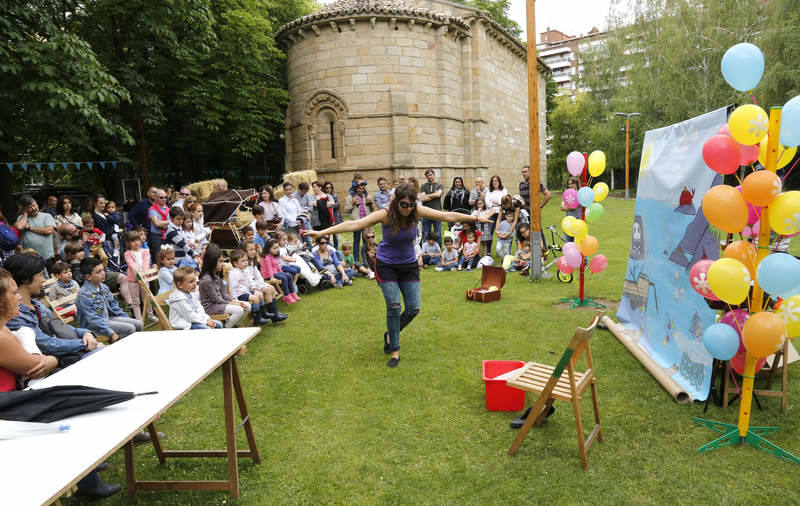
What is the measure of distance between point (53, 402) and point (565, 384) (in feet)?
11.4

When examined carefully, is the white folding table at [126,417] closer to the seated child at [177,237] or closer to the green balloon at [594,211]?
the seated child at [177,237]

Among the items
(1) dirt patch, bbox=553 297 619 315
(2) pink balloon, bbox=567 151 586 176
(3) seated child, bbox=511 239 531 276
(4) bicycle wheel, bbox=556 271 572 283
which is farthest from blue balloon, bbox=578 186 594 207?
(3) seated child, bbox=511 239 531 276

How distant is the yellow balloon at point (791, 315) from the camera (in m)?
3.70

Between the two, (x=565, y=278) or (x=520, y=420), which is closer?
(x=520, y=420)

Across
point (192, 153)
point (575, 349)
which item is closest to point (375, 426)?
point (575, 349)

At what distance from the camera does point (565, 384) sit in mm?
4125

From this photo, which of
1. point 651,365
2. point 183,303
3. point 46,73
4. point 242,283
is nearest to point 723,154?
point 651,365

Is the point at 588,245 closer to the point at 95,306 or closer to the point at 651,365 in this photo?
the point at 651,365

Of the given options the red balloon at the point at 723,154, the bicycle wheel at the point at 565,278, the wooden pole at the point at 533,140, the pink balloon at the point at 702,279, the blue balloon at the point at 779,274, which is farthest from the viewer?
the bicycle wheel at the point at 565,278

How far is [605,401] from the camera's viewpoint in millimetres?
4883

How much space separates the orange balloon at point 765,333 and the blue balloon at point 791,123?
1259mm

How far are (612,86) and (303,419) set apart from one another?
44.4 m

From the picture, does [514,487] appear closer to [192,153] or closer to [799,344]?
[799,344]

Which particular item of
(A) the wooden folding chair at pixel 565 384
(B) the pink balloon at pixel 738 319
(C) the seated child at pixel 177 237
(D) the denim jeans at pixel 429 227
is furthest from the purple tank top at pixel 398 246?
(D) the denim jeans at pixel 429 227
